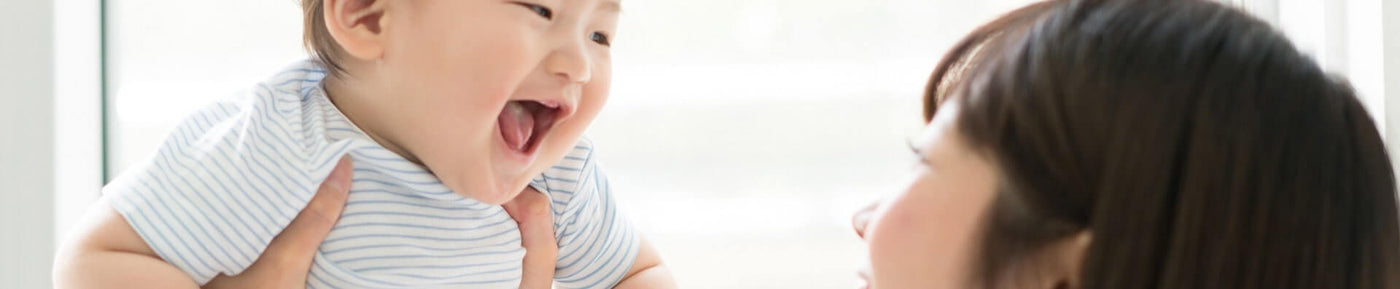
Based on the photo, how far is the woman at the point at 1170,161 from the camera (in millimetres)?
687

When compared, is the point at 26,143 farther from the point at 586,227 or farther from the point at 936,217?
the point at 936,217

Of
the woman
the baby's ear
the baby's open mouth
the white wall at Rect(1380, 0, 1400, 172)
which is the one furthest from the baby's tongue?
the white wall at Rect(1380, 0, 1400, 172)

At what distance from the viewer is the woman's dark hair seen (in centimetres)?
69

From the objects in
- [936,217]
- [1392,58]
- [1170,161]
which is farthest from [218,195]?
[1392,58]

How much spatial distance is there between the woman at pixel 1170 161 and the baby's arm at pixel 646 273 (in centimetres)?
44

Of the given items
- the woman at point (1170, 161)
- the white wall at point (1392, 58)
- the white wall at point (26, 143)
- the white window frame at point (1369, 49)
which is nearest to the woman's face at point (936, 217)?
the woman at point (1170, 161)

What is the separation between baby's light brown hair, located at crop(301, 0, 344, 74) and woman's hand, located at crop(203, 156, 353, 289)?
84 mm

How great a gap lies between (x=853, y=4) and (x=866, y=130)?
5.3 inches

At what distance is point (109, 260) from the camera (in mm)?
911

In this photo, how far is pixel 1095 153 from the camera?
0.70m

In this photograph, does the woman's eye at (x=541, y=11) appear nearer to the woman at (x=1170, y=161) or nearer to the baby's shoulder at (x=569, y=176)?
the baby's shoulder at (x=569, y=176)

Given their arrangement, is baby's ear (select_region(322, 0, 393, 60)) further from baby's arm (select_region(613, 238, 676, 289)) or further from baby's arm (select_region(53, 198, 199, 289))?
baby's arm (select_region(613, 238, 676, 289))

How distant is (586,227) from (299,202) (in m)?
0.25

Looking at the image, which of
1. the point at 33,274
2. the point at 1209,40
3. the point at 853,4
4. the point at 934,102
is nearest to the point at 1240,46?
the point at 1209,40
